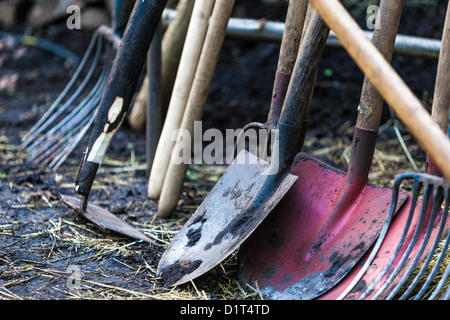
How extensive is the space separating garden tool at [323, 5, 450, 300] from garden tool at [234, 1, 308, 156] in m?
0.57

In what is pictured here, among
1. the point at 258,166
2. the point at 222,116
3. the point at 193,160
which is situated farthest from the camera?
the point at 222,116

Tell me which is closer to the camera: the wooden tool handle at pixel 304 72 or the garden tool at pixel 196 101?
the wooden tool handle at pixel 304 72

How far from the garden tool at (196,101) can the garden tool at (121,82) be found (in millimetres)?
256

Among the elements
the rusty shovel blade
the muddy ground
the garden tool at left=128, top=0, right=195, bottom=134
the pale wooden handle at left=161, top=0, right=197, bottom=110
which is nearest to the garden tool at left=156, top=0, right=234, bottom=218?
the muddy ground

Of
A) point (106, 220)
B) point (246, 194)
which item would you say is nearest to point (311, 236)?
point (246, 194)

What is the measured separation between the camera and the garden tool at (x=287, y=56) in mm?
1988

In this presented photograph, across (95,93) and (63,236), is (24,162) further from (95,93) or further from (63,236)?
(63,236)

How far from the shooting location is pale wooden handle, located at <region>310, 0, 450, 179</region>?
1.35 meters

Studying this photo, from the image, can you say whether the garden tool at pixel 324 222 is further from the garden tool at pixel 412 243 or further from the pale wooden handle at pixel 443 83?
the pale wooden handle at pixel 443 83

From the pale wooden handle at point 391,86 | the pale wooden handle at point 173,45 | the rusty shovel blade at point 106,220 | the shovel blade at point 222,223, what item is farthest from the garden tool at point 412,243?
the pale wooden handle at point 173,45

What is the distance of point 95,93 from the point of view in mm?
3410

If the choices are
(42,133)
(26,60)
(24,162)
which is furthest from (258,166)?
(26,60)
